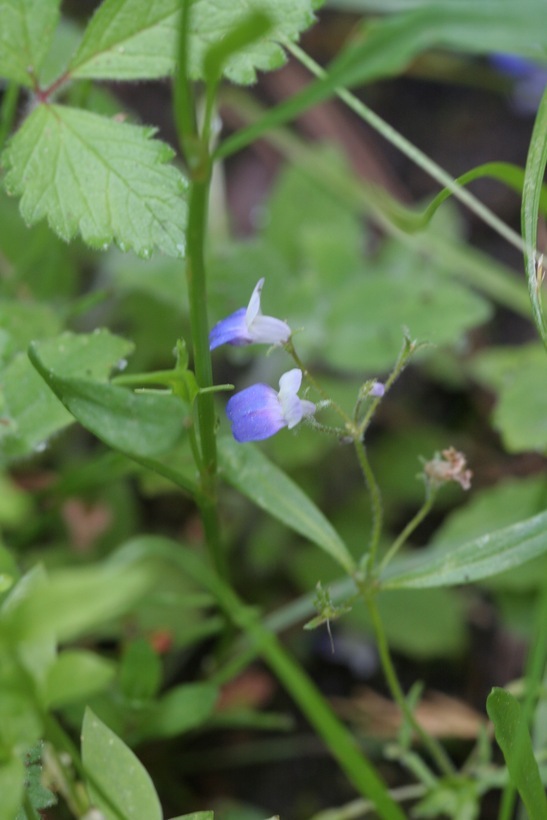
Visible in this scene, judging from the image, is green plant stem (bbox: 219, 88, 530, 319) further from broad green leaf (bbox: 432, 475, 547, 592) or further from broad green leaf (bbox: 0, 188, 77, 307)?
broad green leaf (bbox: 0, 188, 77, 307)

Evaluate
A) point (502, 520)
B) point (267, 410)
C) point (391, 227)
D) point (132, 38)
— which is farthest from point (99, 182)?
point (391, 227)

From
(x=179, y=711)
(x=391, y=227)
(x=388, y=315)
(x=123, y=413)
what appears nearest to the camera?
(x=123, y=413)

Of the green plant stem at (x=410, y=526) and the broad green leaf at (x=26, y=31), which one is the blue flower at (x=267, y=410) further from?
the broad green leaf at (x=26, y=31)

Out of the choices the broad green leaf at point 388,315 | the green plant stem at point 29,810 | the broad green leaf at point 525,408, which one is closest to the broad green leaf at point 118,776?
the green plant stem at point 29,810

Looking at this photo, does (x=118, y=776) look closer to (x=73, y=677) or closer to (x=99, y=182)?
(x=73, y=677)

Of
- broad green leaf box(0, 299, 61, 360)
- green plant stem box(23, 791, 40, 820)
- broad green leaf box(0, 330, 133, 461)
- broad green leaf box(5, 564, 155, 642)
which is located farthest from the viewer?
broad green leaf box(0, 299, 61, 360)

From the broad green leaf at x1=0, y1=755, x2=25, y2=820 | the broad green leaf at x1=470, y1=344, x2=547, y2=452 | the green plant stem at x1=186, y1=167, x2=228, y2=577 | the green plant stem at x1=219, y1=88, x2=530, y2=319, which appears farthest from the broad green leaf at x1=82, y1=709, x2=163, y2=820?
the green plant stem at x1=219, y1=88, x2=530, y2=319

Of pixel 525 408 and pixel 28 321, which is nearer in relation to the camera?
pixel 28 321
